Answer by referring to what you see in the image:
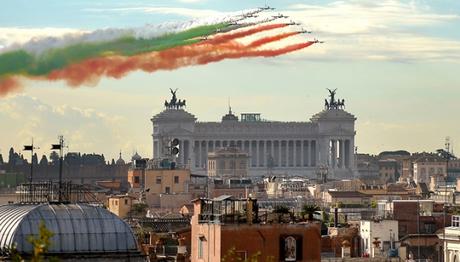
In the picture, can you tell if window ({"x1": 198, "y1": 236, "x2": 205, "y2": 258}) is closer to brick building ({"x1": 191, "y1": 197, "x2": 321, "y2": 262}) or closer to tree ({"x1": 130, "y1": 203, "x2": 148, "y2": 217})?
brick building ({"x1": 191, "y1": 197, "x2": 321, "y2": 262})

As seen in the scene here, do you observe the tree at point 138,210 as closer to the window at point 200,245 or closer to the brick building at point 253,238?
the window at point 200,245

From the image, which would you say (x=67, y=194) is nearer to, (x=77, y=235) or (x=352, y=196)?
(x=77, y=235)

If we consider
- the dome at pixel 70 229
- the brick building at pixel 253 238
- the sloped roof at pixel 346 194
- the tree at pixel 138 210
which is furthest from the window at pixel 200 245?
the sloped roof at pixel 346 194

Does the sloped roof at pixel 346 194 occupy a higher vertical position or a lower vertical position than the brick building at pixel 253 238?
higher

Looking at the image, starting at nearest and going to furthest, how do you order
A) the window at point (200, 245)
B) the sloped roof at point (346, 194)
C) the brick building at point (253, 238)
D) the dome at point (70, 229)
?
1. the dome at point (70, 229)
2. the brick building at point (253, 238)
3. the window at point (200, 245)
4. the sloped roof at point (346, 194)

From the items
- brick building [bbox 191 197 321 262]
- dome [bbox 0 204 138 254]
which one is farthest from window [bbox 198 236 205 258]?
dome [bbox 0 204 138 254]

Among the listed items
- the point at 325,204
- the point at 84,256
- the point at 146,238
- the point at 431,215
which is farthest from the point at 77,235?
the point at 325,204

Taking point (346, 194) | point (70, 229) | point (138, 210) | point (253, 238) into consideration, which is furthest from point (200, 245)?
point (346, 194)

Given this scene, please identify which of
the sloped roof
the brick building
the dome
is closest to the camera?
the dome

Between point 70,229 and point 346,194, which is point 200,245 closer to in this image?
point 70,229
